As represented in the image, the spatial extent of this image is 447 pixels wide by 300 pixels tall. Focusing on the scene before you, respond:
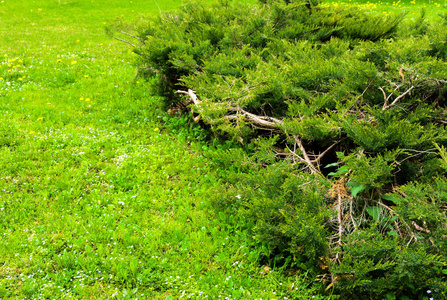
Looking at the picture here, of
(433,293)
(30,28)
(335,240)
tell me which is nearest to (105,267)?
(335,240)

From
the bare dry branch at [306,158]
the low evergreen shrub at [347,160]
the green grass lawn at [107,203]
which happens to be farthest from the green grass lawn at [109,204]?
the bare dry branch at [306,158]

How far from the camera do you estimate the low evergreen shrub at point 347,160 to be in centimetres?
214

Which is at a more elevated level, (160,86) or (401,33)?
(401,33)

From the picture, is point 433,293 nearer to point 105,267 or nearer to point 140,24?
point 105,267

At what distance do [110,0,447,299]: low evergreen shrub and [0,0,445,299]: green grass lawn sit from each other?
0.38 metres

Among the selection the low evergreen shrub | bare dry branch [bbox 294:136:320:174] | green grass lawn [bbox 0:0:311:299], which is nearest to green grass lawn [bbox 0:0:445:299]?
green grass lawn [bbox 0:0:311:299]

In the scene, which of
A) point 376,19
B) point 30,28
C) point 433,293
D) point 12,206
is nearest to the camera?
point 433,293

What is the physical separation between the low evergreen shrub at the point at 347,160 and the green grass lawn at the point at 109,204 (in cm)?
38

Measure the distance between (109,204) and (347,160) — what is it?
237cm

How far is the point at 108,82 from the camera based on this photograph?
624cm

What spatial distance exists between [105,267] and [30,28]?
38.3 feet

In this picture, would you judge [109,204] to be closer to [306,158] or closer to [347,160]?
[306,158]

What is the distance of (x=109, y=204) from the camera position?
336cm

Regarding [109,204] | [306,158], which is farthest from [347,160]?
[109,204]
